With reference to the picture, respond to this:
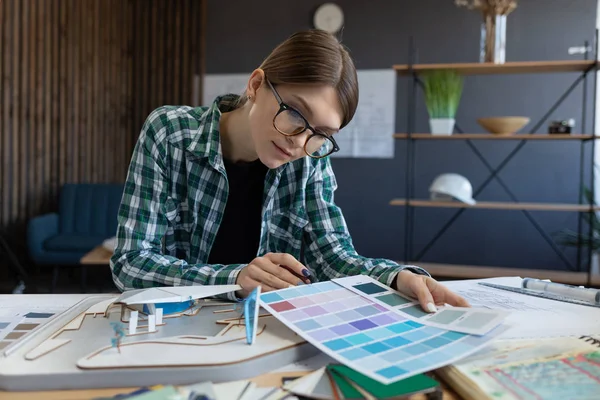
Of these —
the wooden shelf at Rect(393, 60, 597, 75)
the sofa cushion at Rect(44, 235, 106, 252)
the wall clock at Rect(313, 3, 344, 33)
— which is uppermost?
the wall clock at Rect(313, 3, 344, 33)

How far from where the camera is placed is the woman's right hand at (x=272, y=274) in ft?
2.92

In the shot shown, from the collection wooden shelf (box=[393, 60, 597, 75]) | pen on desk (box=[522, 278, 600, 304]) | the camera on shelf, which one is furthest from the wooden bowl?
pen on desk (box=[522, 278, 600, 304])

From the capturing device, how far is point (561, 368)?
0.63 m

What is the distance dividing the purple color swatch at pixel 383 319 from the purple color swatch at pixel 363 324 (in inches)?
0.4

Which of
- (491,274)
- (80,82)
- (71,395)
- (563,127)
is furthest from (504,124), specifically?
(80,82)

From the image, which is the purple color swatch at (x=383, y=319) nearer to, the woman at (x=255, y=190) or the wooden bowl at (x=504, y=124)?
the woman at (x=255, y=190)

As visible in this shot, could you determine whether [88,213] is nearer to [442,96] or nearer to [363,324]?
[442,96]

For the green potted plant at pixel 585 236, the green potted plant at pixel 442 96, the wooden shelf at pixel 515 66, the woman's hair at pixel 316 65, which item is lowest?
the green potted plant at pixel 585 236

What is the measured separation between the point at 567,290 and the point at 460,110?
11.6 feet

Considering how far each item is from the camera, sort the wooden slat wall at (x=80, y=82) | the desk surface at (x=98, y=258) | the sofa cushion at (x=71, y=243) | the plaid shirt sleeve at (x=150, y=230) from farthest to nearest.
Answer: the wooden slat wall at (x=80, y=82)
the sofa cushion at (x=71, y=243)
the desk surface at (x=98, y=258)
the plaid shirt sleeve at (x=150, y=230)

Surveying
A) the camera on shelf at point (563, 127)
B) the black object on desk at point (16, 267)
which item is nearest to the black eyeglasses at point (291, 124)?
the camera on shelf at point (563, 127)

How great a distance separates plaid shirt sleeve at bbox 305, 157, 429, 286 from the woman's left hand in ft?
0.80

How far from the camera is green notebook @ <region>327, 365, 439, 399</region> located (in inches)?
21.8

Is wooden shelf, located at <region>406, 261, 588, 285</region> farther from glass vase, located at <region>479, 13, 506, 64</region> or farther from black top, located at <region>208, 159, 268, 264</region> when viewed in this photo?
black top, located at <region>208, 159, 268, 264</region>
